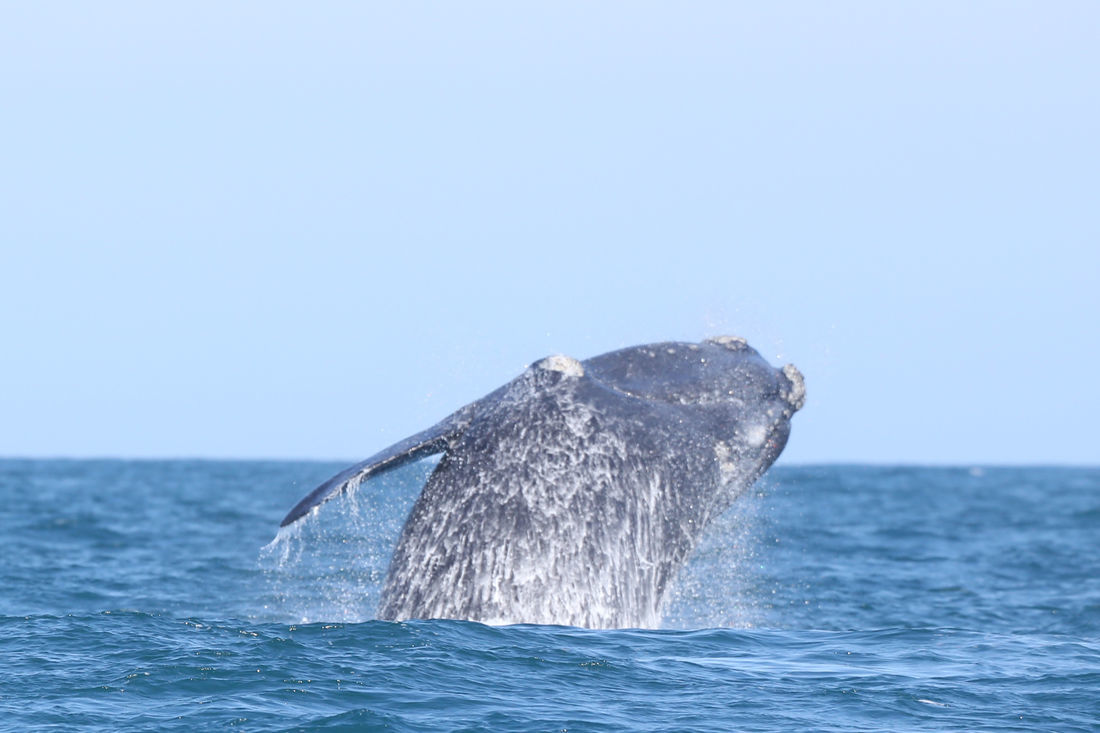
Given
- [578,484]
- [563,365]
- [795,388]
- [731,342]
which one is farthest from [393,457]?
[795,388]

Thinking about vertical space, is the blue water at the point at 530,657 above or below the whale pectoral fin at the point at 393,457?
below

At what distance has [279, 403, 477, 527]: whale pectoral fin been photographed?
29.1ft

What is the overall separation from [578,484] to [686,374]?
1417mm

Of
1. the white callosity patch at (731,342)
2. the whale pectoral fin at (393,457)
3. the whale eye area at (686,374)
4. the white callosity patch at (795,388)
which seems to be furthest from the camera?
the white callosity patch at (731,342)

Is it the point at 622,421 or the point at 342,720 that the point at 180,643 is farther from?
the point at 622,421

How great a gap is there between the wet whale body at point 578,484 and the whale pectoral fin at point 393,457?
0.05ft

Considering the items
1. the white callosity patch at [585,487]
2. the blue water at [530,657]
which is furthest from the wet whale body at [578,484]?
the blue water at [530,657]

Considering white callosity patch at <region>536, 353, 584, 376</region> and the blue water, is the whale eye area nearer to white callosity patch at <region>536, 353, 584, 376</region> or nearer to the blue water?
white callosity patch at <region>536, 353, 584, 376</region>

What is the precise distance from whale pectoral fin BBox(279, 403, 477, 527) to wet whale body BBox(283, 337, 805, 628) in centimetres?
1

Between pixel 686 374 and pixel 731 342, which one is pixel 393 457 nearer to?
pixel 686 374

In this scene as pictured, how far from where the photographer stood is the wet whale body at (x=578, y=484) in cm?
911

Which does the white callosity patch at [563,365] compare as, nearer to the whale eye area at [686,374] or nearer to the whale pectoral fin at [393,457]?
the whale eye area at [686,374]

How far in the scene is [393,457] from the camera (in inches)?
356

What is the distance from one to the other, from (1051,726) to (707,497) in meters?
2.82
